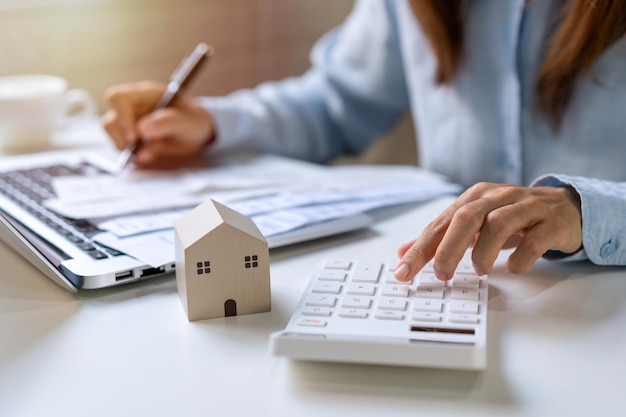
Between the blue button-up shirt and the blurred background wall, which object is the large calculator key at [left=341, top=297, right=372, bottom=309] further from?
the blurred background wall

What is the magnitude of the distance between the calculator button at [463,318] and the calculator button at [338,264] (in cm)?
13

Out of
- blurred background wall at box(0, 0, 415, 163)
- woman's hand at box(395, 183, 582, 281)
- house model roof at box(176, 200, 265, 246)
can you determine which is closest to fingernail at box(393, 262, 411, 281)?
woman's hand at box(395, 183, 582, 281)

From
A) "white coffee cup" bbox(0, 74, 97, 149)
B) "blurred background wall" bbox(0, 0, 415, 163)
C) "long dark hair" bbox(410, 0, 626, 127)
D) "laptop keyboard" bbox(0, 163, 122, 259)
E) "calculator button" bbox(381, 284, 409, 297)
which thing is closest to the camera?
"calculator button" bbox(381, 284, 409, 297)

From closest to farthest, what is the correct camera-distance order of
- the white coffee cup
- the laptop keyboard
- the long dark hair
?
the laptop keyboard, the long dark hair, the white coffee cup

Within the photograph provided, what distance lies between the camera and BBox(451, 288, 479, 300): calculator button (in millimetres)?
573

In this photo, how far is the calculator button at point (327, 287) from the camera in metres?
0.59

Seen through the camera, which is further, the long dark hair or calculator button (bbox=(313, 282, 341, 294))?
the long dark hair

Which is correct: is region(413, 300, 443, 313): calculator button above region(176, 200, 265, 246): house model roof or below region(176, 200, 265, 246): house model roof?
below

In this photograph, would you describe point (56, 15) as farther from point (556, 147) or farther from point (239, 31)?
point (556, 147)

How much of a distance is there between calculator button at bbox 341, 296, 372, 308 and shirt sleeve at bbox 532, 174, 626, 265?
204mm

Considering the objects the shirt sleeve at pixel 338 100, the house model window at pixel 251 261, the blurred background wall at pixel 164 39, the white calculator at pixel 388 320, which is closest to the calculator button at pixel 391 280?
the white calculator at pixel 388 320

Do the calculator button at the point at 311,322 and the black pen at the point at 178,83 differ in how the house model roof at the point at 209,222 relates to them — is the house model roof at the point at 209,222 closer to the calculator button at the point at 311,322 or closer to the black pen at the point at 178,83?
the calculator button at the point at 311,322

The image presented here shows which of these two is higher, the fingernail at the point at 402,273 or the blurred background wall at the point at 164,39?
the blurred background wall at the point at 164,39

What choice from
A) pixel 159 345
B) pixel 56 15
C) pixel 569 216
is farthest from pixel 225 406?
pixel 56 15
